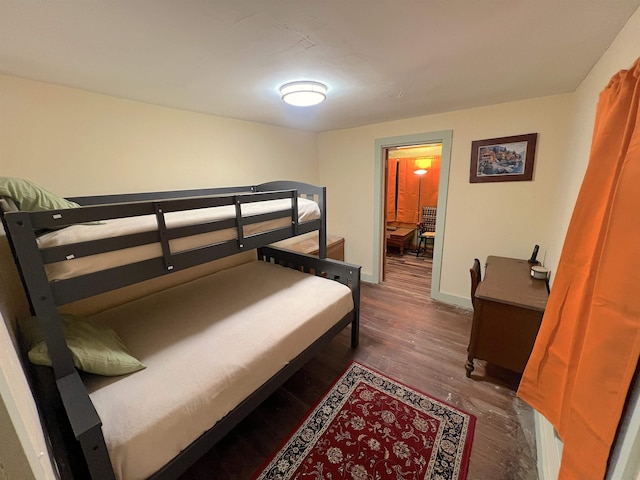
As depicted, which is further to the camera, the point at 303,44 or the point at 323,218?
the point at 323,218

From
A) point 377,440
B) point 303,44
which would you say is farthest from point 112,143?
point 377,440

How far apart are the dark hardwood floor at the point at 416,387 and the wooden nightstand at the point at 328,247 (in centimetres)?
89

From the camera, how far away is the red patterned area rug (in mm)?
1358

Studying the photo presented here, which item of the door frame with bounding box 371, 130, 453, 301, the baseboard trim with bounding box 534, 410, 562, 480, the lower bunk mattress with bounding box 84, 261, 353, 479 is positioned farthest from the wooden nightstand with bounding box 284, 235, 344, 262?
the baseboard trim with bounding box 534, 410, 562, 480

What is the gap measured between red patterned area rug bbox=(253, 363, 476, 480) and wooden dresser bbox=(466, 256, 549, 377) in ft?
1.57

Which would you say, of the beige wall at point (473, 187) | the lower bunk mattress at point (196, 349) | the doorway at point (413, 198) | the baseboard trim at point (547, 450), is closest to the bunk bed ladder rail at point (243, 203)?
the lower bunk mattress at point (196, 349)

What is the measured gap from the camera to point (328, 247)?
11.4ft

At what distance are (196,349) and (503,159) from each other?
310 cm

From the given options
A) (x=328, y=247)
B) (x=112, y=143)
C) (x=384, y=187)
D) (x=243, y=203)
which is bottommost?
(x=328, y=247)

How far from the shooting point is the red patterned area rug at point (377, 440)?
136cm

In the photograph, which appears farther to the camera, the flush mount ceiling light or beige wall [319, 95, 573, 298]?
beige wall [319, 95, 573, 298]

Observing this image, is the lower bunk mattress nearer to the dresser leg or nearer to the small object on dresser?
the dresser leg

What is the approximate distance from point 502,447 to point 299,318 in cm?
142

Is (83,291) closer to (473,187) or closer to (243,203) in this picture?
(243,203)
